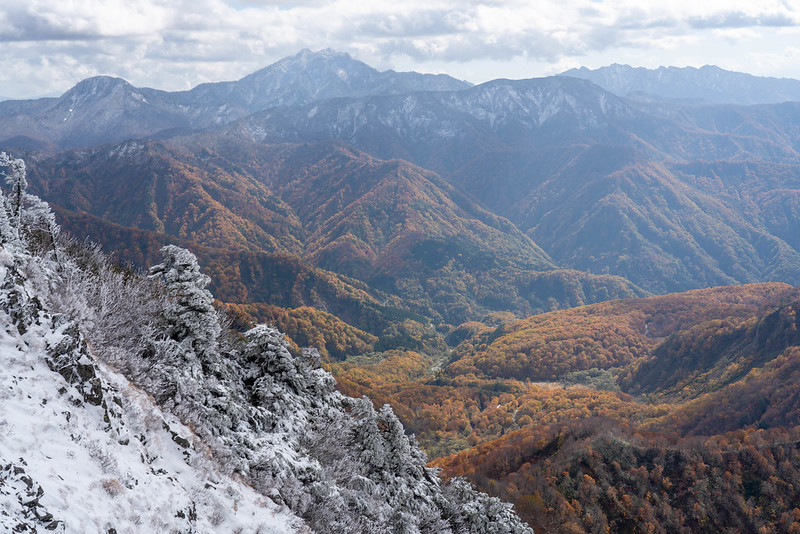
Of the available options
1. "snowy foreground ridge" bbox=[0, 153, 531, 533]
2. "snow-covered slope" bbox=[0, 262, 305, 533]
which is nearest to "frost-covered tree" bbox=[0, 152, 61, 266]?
"snowy foreground ridge" bbox=[0, 153, 531, 533]

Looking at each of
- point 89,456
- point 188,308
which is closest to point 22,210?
point 188,308

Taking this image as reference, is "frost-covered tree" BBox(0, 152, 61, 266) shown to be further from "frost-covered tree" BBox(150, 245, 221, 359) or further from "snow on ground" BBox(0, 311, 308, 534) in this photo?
"snow on ground" BBox(0, 311, 308, 534)

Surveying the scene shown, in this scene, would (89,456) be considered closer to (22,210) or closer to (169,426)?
(169,426)

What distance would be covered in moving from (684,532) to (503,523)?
4555 centimetres

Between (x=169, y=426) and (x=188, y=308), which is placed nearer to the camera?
(x=169, y=426)

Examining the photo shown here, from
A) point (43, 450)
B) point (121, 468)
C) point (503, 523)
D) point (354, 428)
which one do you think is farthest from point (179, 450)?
point (503, 523)

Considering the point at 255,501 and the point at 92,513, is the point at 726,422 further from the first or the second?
the point at 92,513

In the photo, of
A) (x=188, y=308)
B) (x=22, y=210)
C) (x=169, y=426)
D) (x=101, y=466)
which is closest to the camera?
(x=101, y=466)

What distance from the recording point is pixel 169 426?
60.4ft

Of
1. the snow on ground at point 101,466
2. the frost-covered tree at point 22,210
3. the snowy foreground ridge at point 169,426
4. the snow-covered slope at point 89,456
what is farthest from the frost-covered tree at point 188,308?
the frost-covered tree at point 22,210

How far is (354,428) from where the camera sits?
32.3 m

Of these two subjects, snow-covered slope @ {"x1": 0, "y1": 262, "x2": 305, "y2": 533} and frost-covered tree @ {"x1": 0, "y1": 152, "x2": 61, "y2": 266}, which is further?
frost-covered tree @ {"x1": 0, "y1": 152, "x2": 61, "y2": 266}

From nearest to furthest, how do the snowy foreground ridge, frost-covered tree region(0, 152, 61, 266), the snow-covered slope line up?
1. the snow-covered slope
2. the snowy foreground ridge
3. frost-covered tree region(0, 152, 61, 266)

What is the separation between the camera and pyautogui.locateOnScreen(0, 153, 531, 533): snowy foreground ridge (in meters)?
13.4
